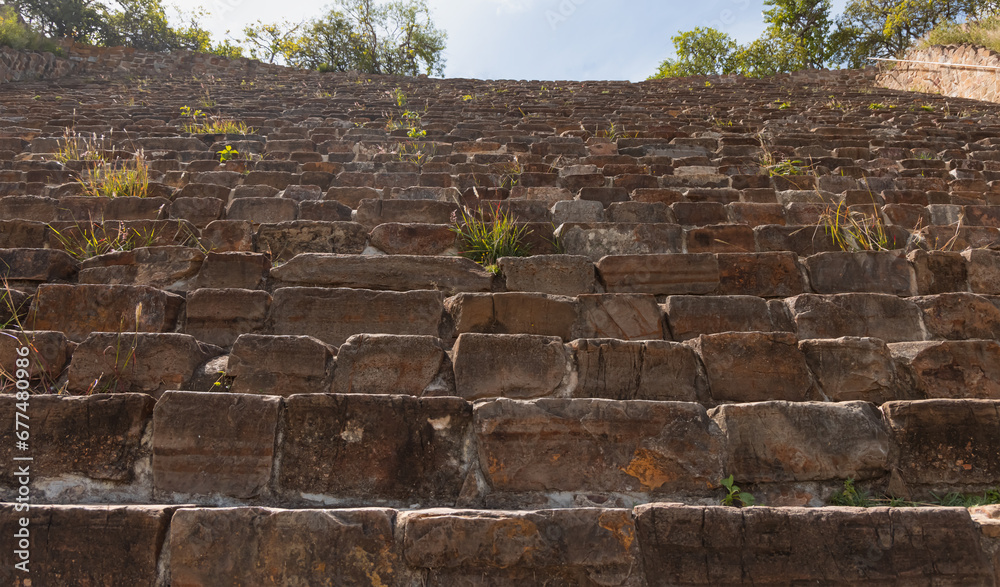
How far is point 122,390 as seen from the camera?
208 centimetres

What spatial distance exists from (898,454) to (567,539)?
3.96ft

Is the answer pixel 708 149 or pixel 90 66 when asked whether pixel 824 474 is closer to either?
pixel 708 149

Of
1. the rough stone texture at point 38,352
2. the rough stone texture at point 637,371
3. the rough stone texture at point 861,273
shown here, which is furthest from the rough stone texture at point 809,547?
the rough stone texture at point 38,352

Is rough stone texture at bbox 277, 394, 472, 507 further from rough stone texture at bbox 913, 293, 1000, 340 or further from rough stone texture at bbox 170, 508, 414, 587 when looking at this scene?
rough stone texture at bbox 913, 293, 1000, 340

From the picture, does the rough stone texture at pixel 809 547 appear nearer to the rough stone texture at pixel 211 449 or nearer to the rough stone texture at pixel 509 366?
the rough stone texture at pixel 509 366

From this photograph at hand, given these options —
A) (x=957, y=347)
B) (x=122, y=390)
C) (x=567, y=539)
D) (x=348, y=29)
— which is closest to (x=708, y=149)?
(x=957, y=347)

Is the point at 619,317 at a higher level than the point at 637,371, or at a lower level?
higher

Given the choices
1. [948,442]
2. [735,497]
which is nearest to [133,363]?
[735,497]

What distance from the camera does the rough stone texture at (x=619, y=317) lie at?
8.02 feet

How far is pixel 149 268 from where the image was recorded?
2.73 m

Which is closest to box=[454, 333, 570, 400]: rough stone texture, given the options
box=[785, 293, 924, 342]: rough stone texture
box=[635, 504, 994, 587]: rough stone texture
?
box=[635, 504, 994, 587]: rough stone texture

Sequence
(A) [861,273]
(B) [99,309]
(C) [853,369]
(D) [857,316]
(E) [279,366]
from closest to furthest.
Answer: (E) [279,366]
(C) [853,369]
(B) [99,309]
(D) [857,316]
(A) [861,273]

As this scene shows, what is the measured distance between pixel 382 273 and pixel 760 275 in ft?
5.87

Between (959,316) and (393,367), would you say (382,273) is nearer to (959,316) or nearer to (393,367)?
(393,367)
